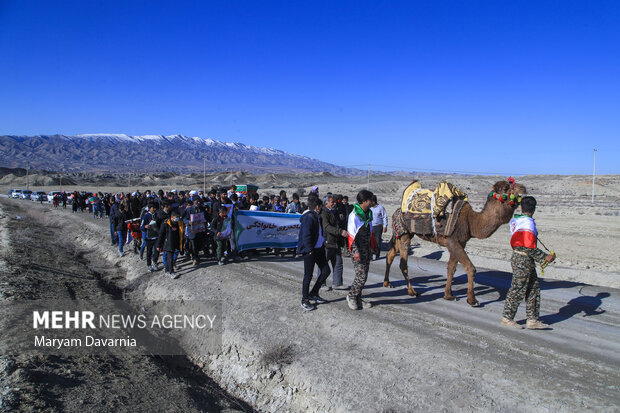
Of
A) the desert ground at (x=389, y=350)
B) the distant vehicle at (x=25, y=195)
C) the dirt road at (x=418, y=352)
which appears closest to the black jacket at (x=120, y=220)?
the desert ground at (x=389, y=350)

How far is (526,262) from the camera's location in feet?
20.4

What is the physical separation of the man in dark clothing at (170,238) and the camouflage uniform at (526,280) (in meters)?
7.97

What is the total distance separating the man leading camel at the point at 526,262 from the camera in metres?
6.20

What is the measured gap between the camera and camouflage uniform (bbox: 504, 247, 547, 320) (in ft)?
20.4

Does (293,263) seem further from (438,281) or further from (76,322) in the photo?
(76,322)

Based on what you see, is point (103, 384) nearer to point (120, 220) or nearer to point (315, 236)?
point (315, 236)

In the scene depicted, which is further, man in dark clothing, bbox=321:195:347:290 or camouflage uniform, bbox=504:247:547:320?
man in dark clothing, bbox=321:195:347:290

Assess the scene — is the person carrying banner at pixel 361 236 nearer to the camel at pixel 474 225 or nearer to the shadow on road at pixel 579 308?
the camel at pixel 474 225

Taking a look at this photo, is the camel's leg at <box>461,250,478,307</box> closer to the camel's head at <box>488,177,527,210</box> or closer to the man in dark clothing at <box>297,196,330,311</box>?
the camel's head at <box>488,177,527,210</box>

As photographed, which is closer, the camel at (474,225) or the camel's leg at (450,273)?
the camel at (474,225)

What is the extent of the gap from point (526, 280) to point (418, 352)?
2024mm

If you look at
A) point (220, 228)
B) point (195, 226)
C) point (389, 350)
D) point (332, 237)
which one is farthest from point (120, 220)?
point (389, 350)

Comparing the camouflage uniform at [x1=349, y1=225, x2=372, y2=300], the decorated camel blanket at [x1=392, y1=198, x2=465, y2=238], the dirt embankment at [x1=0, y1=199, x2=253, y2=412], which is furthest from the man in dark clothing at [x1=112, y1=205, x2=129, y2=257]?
the camouflage uniform at [x1=349, y1=225, x2=372, y2=300]

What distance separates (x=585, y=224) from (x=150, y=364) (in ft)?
87.7
